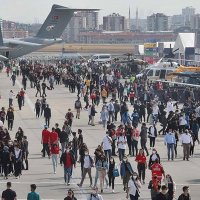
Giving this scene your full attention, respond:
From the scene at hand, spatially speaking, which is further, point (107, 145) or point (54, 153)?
point (107, 145)

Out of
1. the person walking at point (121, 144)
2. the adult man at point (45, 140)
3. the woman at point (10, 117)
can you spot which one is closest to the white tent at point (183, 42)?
the woman at point (10, 117)

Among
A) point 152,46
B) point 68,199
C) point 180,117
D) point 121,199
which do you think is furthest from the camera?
point 152,46

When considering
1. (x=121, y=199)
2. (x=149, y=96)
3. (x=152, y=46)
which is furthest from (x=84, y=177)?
(x=152, y=46)

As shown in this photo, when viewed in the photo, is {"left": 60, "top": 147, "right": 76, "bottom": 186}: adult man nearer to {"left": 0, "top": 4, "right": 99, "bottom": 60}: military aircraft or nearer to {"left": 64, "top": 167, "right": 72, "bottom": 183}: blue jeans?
{"left": 64, "top": 167, "right": 72, "bottom": 183}: blue jeans

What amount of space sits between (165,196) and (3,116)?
18.8 meters

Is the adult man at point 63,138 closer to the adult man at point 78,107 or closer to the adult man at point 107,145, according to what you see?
the adult man at point 107,145

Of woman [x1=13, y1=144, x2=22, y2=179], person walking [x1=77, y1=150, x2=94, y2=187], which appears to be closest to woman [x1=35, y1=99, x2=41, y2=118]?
woman [x1=13, y1=144, x2=22, y2=179]

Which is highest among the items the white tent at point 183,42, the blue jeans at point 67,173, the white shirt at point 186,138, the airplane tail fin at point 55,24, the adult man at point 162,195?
the airplane tail fin at point 55,24

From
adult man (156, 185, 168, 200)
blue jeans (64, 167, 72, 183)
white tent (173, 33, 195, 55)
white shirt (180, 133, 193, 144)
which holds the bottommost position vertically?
white tent (173, 33, 195, 55)

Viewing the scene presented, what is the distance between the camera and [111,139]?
2972 cm

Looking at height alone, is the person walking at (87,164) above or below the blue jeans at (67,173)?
above

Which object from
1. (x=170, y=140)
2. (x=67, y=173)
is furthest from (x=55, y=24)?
(x=67, y=173)

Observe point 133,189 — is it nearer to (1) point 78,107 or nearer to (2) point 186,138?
(2) point 186,138

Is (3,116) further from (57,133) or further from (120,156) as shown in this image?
(120,156)
